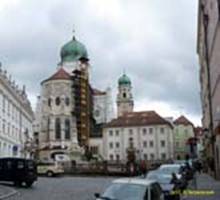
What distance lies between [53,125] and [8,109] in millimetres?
45479

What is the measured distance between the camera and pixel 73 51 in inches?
5098

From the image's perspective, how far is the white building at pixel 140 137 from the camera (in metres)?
121

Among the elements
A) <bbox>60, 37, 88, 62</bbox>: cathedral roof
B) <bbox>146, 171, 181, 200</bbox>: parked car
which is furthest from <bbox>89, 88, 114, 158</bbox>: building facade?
<bbox>146, 171, 181, 200</bbox>: parked car

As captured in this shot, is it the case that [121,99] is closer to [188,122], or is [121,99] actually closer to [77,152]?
[188,122]

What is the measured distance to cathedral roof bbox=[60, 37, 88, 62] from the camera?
423ft

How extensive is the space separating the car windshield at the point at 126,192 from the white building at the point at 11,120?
142ft

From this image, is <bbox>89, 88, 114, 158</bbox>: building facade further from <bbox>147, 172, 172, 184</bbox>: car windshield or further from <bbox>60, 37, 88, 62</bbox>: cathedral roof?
<bbox>147, 172, 172, 184</bbox>: car windshield

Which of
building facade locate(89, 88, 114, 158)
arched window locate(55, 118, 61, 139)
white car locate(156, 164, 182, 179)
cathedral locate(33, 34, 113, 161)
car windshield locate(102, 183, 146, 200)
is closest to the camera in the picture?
car windshield locate(102, 183, 146, 200)

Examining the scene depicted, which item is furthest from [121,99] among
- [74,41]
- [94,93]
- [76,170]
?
[76,170]

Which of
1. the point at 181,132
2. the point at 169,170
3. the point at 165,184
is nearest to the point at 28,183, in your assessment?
the point at 169,170

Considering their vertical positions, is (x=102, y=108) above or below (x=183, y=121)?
above

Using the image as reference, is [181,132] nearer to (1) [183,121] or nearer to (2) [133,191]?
(1) [183,121]

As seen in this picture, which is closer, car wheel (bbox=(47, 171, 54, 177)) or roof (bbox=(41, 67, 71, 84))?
car wheel (bbox=(47, 171, 54, 177))

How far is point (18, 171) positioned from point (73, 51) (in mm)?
97952
